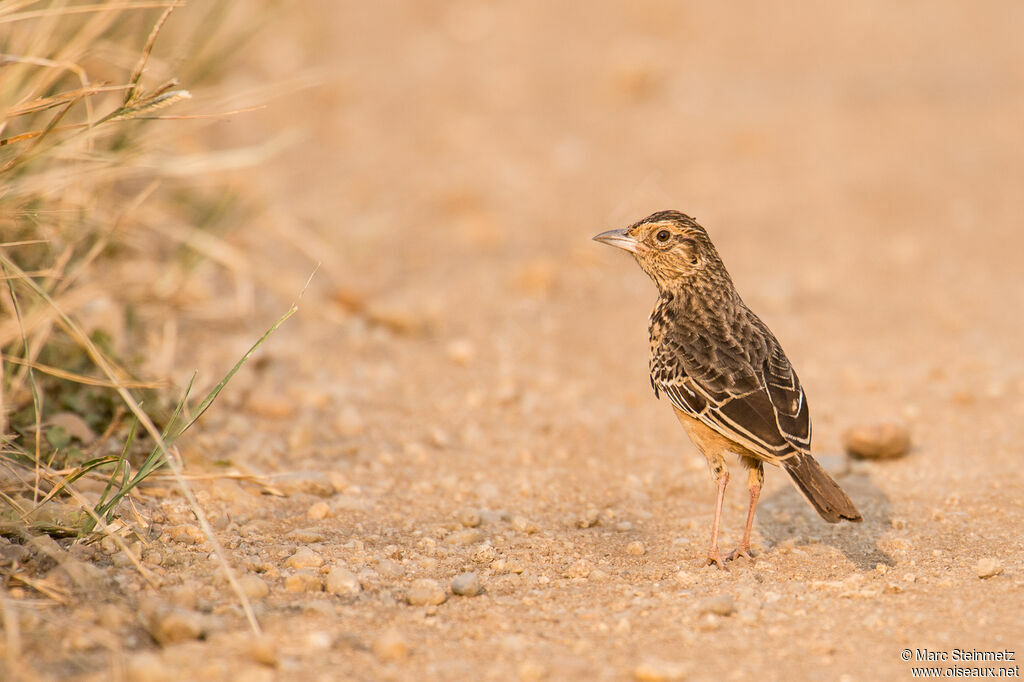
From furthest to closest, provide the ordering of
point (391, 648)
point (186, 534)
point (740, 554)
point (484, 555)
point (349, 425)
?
point (349, 425)
point (740, 554)
point (484, 555)
point (186, 534)
point (391, 648)

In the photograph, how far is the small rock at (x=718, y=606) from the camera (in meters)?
3.66

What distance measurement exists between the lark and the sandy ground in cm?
34

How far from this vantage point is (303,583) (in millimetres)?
3719

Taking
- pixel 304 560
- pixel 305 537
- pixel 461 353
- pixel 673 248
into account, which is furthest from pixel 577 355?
pixel 304 560

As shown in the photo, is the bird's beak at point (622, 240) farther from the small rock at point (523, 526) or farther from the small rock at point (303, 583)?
the small rock at point (303, 583)

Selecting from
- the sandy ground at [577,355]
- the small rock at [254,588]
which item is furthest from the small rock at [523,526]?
the small rock at [254,588]

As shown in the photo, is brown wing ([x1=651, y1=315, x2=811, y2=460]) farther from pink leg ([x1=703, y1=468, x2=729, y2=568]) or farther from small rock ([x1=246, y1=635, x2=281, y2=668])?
small rock ([x1=246, y1=635, x2=281, y2=668])

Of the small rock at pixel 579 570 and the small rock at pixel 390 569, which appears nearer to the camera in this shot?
the small rock at pixel 390 569

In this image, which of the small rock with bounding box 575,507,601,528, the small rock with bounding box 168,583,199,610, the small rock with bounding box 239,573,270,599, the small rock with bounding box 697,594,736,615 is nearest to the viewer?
the small rock with bounding box 168,583,199,610

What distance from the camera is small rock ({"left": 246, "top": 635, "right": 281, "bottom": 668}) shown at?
10.2 ft

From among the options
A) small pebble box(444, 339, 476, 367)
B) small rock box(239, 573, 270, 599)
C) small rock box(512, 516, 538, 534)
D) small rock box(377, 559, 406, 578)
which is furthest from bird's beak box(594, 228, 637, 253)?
small rock box(239, 573, 270, 599)

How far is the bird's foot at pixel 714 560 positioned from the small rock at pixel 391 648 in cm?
141

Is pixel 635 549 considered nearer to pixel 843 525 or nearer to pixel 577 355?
pixel 843 525

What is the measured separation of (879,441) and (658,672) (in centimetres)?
266
